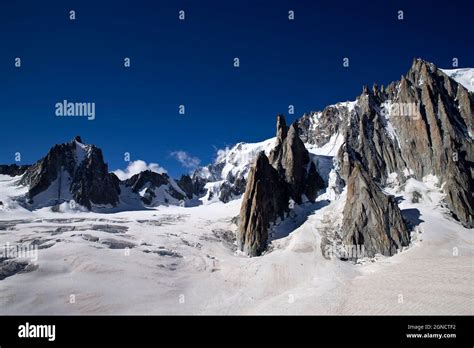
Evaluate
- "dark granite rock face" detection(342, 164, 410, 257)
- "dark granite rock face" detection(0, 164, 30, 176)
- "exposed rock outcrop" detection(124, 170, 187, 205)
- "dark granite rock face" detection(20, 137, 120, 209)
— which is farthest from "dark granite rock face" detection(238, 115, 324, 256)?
"dark granite rock face" detection(0, 164, 30, 176)

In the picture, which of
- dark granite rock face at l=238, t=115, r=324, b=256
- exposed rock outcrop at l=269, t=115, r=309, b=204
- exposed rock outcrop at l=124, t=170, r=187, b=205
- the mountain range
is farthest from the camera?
exposed rock outcrop at l=124, t=170, r=187, b=205

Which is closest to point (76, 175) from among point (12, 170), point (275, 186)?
point (12, 170)

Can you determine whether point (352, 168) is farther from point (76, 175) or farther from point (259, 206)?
point (76, 175)

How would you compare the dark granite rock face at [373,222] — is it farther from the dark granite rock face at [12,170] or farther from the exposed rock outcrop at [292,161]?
the dark granite rock face at [12,170]

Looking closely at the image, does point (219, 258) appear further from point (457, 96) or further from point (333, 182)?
point (457, 96)

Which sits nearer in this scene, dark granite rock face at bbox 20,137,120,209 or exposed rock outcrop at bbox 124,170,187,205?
dark granite rock face at bbox 20,137,120,209

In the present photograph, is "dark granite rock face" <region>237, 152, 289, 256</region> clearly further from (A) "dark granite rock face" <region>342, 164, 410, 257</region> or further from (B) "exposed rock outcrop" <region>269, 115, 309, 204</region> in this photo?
(A) "dark granite rock face" <region>342, 164, 410, 257</region>
